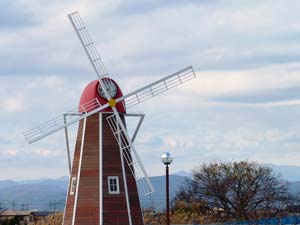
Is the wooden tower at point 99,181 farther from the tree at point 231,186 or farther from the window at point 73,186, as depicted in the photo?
the tree at point 231,186

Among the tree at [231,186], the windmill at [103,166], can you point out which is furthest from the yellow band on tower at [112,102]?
the tree at [231,186]

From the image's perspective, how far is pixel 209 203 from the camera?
71.0 m

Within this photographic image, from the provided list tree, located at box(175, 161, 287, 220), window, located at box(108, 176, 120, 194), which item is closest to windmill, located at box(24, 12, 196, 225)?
window, located at box(108, 176, 120, 194)

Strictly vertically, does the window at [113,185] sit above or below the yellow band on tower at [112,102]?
below

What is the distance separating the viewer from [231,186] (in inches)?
2768

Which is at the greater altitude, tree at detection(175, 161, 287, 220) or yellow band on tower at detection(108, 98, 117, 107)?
yellow band on tower at detection(108, 98, 117, 107)

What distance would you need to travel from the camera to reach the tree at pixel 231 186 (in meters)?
68.2

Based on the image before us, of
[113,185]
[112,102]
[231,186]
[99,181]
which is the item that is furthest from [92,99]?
[231,186]

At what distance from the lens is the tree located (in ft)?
224

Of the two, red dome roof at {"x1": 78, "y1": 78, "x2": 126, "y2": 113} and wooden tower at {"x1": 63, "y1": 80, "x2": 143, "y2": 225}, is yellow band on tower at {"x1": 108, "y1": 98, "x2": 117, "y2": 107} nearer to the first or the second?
red dome roof at {"x1": 78, "y1": 78, "x2": 126, "y2": 113}

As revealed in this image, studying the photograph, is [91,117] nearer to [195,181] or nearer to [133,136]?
[133,136]

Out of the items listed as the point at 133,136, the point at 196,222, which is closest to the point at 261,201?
the point at 196,222

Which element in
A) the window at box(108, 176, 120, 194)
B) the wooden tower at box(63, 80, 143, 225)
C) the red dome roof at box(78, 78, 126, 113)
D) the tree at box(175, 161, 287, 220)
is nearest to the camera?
the wooden tower at box(63, 80, 143, 225)

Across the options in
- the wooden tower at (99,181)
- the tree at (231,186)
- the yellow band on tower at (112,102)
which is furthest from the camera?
the tree at (231,186)
